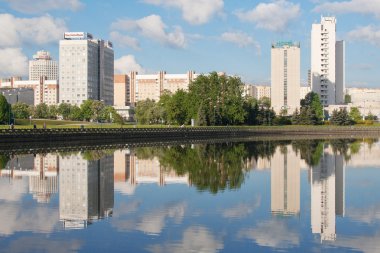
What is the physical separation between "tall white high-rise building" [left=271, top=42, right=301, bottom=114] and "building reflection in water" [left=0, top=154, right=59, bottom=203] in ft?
405

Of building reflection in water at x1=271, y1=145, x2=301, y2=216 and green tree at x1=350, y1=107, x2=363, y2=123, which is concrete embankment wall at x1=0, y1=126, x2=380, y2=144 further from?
building reflection in water at x1=271, y1=145, x2=301, y2=216

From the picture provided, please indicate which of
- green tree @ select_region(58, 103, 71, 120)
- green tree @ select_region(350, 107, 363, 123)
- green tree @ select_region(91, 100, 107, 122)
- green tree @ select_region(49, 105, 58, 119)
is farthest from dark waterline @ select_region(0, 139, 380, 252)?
green tree @ select_region(49, 105, 58, 119)

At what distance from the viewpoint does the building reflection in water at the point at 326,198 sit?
1655cm

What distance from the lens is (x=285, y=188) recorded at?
26.2 metres

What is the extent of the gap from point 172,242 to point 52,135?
174 feet

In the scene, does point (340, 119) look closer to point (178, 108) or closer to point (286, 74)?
point (286, 74)

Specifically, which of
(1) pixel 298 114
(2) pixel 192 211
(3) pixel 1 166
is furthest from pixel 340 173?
(1) pixel 298 114

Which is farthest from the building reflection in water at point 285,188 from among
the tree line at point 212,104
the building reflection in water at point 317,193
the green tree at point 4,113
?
the green tree at point 4,113

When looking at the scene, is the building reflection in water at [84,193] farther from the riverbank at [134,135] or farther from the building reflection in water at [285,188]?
the riverbank at [134,135]

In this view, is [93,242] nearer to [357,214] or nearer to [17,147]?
[357,214]

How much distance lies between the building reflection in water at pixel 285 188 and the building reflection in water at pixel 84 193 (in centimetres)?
628

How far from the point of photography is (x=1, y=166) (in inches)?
1427

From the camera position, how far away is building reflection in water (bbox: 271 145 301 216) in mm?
20297

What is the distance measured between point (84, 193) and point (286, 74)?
141 meters
